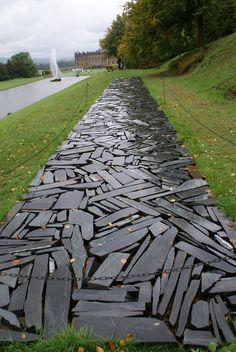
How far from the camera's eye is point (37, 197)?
5.25 metres

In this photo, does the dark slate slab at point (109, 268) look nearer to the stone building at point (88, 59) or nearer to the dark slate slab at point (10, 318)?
the dark slate slab at point (10, 318)

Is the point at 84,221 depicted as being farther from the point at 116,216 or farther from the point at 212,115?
the point at 212,115

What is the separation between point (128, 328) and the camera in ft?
9.04

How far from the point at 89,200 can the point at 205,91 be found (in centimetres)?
1157

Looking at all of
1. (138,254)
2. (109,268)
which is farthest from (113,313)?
(138,254)

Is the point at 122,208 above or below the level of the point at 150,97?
below

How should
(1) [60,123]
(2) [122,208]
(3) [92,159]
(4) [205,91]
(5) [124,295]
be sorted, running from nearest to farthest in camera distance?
(5) [124,295], (2) [122,208], (3) [92,159], (1) [60,123], (4) [205,91]

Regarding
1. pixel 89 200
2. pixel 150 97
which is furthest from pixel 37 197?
pixel 150 97

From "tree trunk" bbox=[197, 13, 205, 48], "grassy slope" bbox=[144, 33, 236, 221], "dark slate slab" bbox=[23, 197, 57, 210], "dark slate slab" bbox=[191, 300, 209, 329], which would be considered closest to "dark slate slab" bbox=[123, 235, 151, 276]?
"dark slate slab" bbox=[191, 300, 209, 329]

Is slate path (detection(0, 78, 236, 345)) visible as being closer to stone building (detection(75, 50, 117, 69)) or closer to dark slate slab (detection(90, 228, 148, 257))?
dark slate slab (detection(90, 228, 148, 257))

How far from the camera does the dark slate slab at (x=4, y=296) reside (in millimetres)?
3088

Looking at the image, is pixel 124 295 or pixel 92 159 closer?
pixel 124 295

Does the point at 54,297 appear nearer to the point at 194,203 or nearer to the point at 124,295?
the point at 124,295

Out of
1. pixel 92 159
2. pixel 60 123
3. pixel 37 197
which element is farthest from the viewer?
pixel 60 123
